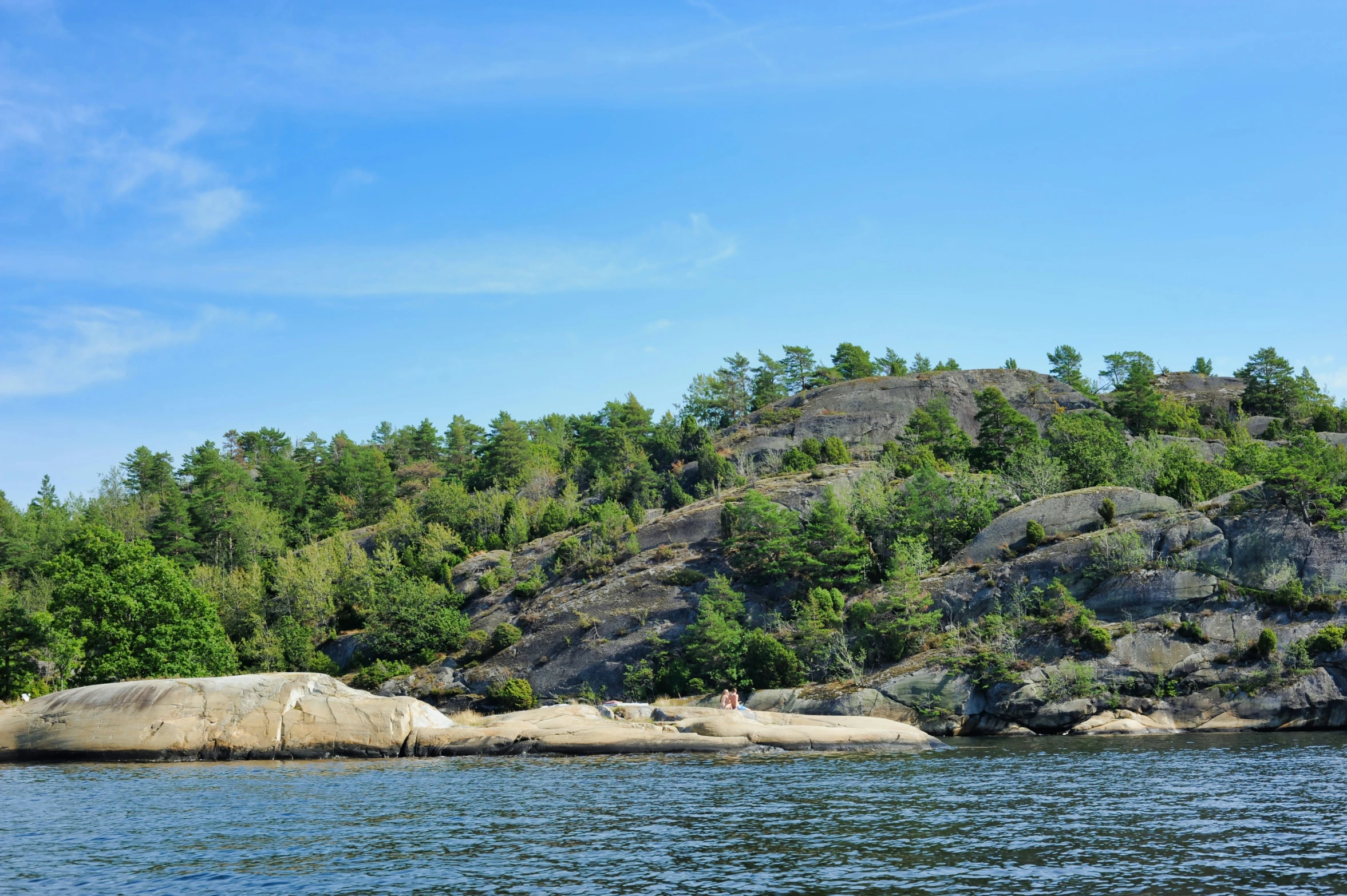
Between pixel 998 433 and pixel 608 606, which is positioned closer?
pixel 608 606

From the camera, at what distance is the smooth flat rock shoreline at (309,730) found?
1895 inches

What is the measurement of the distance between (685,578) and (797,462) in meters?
29.1

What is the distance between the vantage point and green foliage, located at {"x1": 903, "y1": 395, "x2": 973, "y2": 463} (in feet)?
337

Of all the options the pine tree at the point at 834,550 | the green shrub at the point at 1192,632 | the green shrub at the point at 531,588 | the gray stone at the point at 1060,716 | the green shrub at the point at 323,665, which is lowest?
the gray stone at the point at 1060,716

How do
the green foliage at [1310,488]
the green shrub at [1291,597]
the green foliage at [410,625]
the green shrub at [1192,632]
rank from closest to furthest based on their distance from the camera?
the green shrub at [1291,597] < the green shrub at [1192,632] < the green foliage at [1310,488] < the green foliage at [410,625]

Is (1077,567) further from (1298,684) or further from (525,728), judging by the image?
(525,728)

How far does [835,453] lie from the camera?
105 m

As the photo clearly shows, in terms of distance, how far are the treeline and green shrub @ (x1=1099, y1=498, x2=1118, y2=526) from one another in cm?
693

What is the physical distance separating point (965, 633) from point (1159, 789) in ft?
106

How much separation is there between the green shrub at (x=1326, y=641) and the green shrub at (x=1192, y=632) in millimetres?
5026

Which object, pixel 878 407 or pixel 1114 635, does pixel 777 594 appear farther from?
pixel 878 407

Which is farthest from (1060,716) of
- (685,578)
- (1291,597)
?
(685,578)

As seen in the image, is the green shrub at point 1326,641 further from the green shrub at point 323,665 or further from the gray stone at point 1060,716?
the green shrub at point 323,665

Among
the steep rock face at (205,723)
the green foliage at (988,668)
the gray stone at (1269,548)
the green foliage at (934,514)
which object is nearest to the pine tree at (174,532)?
the steep rock face at (205,723)
